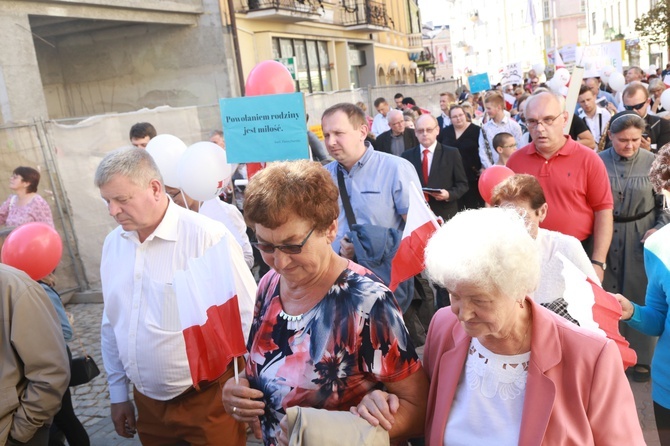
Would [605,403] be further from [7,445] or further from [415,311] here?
[7,445]

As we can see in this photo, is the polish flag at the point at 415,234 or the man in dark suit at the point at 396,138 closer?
the polish flag at the point at 415,234

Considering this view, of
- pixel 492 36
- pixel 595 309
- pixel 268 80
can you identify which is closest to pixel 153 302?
pixel 595 309

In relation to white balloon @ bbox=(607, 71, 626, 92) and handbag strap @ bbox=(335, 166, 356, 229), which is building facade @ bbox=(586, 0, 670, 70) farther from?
handbag strap @ bbox=(335, 166, 356, 229)

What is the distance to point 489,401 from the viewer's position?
1.83 meters

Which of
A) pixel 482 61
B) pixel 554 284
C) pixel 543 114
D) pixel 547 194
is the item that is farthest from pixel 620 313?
pixel 482 61

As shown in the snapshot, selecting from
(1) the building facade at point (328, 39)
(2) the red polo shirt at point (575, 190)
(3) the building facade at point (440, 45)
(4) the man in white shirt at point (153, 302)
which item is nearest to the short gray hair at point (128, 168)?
(4) the man in white shirt at point (153, 302)

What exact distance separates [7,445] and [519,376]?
247 cm

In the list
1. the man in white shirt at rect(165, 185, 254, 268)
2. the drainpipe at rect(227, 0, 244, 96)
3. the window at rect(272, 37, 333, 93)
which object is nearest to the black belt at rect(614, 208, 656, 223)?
the man in white shirt at rect(165, 185, 254, 268)

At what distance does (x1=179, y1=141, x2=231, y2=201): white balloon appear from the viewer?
4.30m

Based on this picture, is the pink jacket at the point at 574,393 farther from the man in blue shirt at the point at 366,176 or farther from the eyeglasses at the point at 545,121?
the eyeglasses at the point at 545,121

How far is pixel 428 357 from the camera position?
2074 millimetres

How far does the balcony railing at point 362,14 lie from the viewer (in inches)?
1087

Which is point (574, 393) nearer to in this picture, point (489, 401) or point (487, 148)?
point (489, 401)

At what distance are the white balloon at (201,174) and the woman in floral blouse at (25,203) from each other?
299cm
